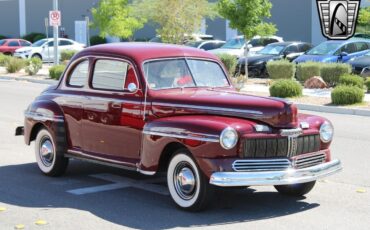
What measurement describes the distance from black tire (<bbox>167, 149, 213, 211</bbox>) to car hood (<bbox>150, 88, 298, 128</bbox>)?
519 millimetres

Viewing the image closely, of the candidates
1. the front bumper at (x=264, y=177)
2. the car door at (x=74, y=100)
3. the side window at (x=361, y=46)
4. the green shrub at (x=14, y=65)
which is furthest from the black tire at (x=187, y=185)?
the green shrub at (x=14, y=65)

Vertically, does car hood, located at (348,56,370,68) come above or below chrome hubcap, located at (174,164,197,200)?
above

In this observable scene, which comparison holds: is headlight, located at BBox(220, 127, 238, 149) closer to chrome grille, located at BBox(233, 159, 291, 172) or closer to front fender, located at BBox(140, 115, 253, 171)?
front fender, located at BBox(140, 115, 253, 171)

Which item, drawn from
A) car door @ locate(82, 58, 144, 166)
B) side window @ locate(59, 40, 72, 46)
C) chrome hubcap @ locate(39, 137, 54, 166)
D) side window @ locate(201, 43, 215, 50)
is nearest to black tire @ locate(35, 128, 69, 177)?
chrome hubcap @ locate(39, 137, 54, 166)

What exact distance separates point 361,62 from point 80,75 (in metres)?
17.3

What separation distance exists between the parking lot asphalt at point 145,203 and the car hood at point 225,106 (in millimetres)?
887

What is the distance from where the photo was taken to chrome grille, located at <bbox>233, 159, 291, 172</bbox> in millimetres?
6725

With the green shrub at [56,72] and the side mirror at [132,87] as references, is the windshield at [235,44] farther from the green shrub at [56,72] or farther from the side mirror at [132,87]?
the side mirror at [132,87]

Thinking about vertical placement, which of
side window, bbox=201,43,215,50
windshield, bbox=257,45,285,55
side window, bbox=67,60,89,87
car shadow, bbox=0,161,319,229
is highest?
side window, bbox=201,43,215,50

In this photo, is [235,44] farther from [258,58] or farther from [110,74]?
[110,74]

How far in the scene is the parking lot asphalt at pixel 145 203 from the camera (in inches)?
265

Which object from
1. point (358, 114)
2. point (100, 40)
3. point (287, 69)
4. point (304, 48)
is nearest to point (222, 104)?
point (358, 114)

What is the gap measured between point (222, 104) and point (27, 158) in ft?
13.9

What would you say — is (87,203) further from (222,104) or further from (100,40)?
(100,40)
